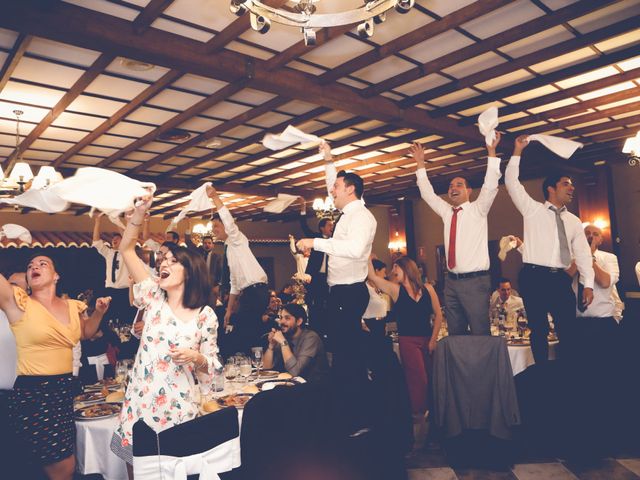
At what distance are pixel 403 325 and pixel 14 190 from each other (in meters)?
5.49

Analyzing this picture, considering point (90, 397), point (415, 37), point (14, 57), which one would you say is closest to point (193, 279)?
point (90, 397)

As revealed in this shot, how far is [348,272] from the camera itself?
9.95 ft

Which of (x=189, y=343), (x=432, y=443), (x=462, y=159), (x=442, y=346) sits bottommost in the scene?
(x=432, y=443)

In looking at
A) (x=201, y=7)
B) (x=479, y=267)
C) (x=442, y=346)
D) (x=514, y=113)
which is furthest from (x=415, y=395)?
(x=514, y=113)

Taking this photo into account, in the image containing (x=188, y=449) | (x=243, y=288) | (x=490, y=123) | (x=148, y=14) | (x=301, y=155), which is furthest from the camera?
(x=301, y=155)

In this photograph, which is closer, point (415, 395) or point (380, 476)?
point (380, 476)

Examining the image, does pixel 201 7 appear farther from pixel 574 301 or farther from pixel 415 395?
pixel 574 301

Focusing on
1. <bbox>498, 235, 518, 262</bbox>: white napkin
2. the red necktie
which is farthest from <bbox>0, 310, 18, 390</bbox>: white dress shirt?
<bbox>498, 235, 518, 262</bbox>: white napkin

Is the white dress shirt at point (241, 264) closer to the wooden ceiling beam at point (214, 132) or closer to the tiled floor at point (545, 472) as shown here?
the wooden ceiling beam at point (214, 132)

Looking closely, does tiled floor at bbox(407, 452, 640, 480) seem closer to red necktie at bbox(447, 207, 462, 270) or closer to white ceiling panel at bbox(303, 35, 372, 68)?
red necktie at bbox(447, 207, 462, 270)

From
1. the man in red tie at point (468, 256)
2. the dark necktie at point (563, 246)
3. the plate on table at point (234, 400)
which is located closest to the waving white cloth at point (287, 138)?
the man in red tie at point (468, 256)

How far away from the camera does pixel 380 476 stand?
217 cm

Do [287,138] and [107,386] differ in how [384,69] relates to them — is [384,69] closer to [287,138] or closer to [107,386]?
[287,138]

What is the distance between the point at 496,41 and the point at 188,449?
4689 millimetres
